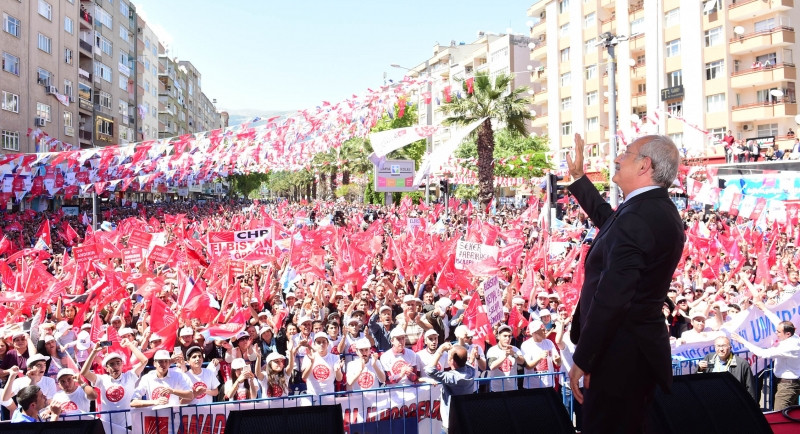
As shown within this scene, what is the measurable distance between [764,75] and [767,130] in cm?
301

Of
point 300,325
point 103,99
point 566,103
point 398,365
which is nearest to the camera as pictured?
point 398,365

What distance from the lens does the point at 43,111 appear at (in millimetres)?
43500

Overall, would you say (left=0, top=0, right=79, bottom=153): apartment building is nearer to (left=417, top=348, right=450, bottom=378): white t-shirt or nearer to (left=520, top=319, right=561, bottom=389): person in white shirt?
(left=417, top=348, right=450, bottom=378): white t-shirt

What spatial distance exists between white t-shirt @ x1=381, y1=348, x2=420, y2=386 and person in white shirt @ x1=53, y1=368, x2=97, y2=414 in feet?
9.34

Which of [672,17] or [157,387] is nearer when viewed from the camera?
[157,387]

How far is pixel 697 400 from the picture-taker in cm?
403

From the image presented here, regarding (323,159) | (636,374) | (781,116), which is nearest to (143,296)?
(636,374)

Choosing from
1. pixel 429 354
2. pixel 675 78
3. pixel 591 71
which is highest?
pixel 591 71

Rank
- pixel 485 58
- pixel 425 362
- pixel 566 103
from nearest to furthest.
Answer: pixel 425 362
pixel 566 103
pixel 485 58

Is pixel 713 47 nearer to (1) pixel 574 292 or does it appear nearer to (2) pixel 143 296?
(1) pixel 574 292

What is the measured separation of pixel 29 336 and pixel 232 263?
4.53 metres

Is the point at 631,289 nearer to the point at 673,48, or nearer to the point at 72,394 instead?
the point at 72,394

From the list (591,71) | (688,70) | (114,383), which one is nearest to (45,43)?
(591,71)

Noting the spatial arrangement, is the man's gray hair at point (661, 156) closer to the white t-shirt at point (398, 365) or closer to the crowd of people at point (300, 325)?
the crowd of people at point (300, 325)
